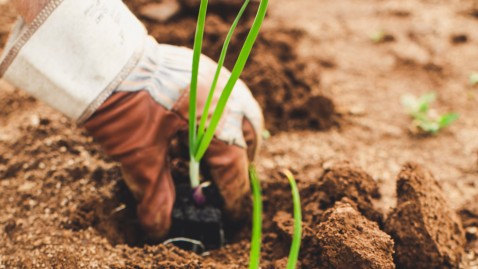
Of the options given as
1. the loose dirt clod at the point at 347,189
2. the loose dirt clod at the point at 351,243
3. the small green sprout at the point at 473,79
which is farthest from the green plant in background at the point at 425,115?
the loose dirt clod at the point at 351,243

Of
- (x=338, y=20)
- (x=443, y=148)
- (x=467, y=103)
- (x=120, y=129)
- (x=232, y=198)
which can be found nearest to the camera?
(x=120, y=129)

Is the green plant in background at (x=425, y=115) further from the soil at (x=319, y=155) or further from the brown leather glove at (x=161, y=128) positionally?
the brown leather glove at (x=161, y=128)

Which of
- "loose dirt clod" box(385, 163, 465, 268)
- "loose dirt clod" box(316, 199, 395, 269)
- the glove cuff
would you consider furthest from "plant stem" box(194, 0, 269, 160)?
"loose dirt clod" box(385, 163, 465, 268)

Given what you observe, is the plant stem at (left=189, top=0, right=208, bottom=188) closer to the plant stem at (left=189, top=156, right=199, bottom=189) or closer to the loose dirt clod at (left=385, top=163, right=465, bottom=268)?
the plant stem at (left=189, top=156, right=199, bottom=189)

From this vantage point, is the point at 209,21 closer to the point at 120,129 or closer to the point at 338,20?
the point at 338,20

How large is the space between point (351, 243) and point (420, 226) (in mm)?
249

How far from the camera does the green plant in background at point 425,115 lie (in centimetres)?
193

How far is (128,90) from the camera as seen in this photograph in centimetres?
122

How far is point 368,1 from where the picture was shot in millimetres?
2836

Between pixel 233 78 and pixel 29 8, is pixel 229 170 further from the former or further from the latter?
pixel 29 8

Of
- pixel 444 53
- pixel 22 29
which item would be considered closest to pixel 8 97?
pixel 22 29

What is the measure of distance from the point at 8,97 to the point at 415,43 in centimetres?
190

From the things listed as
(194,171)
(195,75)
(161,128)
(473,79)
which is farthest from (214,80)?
(473,79)

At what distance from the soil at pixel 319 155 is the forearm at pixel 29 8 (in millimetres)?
589
